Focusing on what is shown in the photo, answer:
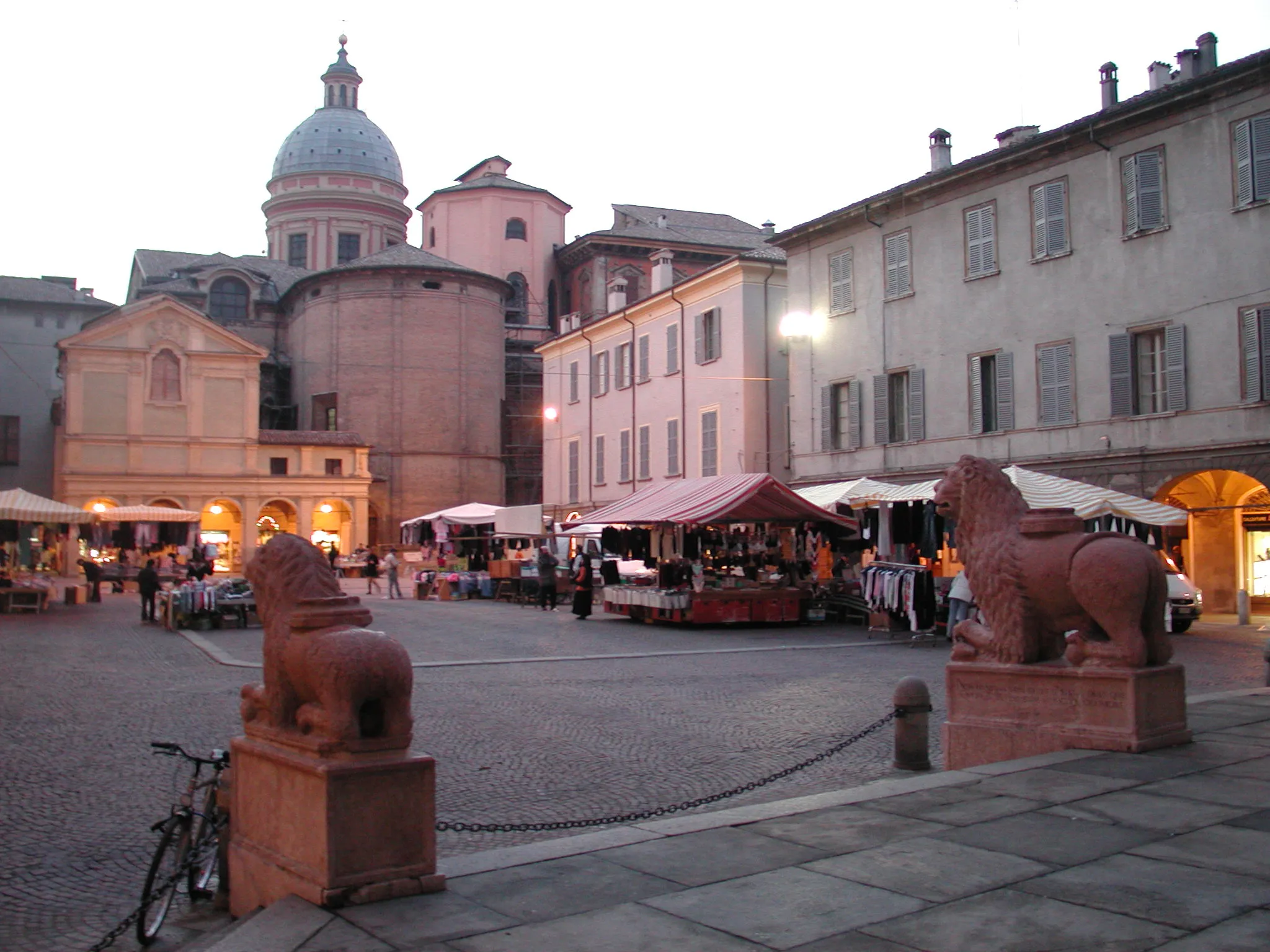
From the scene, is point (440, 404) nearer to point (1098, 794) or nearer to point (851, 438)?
point (851, 438)

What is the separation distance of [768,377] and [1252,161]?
1493 centimetres

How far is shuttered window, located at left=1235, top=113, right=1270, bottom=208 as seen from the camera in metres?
20.8

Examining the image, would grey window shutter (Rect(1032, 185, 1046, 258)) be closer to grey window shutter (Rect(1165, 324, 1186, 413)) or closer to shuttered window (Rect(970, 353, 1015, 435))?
shuttered window (Rect(970, 353, 1015, 435))

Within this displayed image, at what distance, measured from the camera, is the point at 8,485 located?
55.4 metres

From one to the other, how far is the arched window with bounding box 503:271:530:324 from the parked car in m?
46.2

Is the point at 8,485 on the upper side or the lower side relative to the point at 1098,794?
upper

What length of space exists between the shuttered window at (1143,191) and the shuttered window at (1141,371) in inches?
79.1

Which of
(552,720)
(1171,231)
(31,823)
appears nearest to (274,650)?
(31,823)

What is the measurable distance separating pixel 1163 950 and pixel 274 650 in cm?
362

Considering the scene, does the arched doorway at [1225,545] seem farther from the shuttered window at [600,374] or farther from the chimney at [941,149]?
the shuttered window at [600,374]

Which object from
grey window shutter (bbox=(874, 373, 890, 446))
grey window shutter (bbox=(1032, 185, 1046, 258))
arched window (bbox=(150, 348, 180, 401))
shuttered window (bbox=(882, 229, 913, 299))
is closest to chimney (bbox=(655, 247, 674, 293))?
shuttered window (bbox=(882, 229, 913, 299))

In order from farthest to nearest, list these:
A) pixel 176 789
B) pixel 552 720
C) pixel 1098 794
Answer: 1. pixel 552 720
2. pixel 176 789
3. pixel 1098 794

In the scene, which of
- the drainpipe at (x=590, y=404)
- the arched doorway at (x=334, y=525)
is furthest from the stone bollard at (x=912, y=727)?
the arched doorway at (x=334, y=525)

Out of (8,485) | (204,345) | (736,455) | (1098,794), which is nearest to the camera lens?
(1098,794)
